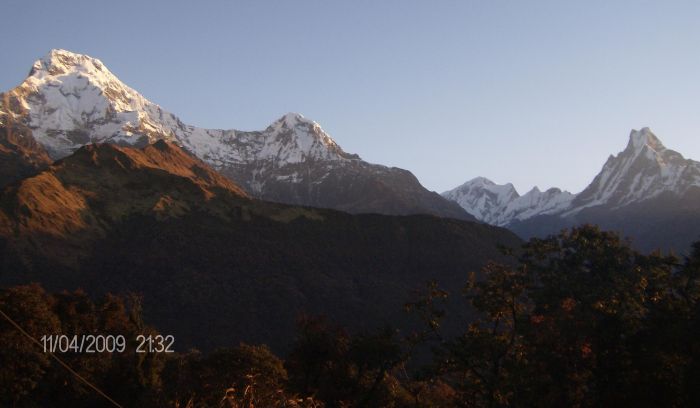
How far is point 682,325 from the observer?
1158 inches

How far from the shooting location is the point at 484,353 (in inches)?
1175

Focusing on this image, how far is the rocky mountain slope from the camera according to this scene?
395ft

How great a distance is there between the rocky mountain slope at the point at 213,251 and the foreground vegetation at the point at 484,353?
5856 centimetres

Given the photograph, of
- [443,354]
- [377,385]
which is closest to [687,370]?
[443,354]

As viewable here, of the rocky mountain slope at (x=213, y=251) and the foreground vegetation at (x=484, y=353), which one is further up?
the rocky mountain slope at (x=213, y=251)

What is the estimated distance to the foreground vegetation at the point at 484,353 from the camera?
90.5 ft

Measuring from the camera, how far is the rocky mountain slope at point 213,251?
120 meters

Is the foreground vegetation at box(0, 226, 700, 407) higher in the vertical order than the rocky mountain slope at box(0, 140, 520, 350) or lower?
lower

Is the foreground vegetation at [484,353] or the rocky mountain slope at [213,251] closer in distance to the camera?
the foreground vegetation at [484,353]

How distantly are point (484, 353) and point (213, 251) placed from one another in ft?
394

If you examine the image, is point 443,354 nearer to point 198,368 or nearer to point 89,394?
point 198,368

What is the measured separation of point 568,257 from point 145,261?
359 feet

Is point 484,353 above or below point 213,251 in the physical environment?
below

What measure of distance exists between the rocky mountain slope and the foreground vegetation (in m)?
58.6
